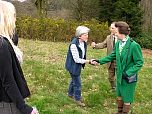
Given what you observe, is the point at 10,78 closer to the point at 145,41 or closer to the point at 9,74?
the point at 9,74

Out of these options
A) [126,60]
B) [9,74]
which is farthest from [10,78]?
[126,60]

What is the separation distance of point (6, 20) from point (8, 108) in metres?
0.87

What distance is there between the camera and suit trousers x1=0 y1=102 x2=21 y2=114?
3.96 metres

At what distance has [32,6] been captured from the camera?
113 ft

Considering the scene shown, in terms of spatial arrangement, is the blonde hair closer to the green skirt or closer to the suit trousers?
the suit trousers

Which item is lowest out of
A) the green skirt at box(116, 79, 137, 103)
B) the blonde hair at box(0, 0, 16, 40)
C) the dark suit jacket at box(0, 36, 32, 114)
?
the green skirt at box(116, 79, 137, 103)

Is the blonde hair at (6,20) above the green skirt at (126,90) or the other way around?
above

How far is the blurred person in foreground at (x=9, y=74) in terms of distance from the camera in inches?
149

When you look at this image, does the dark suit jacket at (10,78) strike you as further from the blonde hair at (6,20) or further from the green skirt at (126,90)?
the green skirt at (126,90)

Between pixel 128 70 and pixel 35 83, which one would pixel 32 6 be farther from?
pixel 128 70

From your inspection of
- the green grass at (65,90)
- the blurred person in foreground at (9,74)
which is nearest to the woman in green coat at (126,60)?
the green grass at (65,90)

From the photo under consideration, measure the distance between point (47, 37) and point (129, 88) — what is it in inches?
599

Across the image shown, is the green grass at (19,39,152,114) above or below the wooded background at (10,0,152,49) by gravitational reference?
above

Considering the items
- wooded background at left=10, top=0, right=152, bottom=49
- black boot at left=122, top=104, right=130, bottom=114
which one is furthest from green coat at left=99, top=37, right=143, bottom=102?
wooded background at left=10, top=0, right=152, bottom=49
